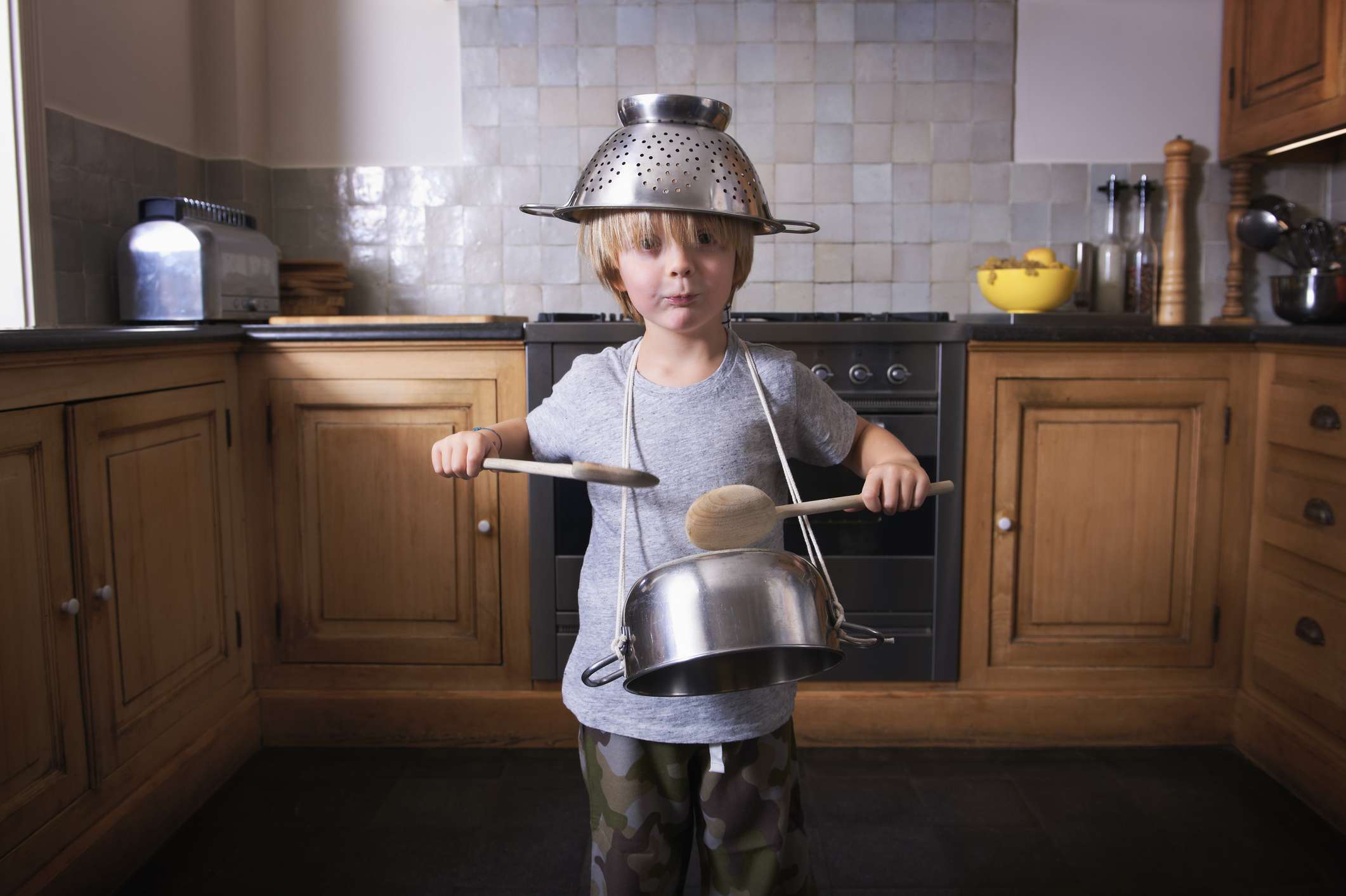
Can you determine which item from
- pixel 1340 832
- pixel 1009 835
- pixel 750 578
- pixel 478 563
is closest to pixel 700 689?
pixel 750 578

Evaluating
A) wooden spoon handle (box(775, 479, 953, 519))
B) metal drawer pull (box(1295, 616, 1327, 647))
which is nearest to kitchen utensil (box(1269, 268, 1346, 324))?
metal drawer pull (box(1295, 616, 1327, 647))

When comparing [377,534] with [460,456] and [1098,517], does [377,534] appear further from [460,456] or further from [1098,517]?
[1098,517]

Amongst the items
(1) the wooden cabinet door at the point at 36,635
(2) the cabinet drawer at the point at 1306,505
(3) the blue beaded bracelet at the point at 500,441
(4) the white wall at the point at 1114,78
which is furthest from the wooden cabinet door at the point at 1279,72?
(1) the wooden cabinet door at the point at 36,635

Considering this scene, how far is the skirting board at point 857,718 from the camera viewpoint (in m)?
2.13

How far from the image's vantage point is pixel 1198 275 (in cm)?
265

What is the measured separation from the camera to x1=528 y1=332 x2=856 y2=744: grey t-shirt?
3.48 feet

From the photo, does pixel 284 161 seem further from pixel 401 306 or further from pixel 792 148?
pixel 792 148

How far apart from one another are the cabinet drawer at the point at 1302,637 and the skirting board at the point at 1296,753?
0.03 metres

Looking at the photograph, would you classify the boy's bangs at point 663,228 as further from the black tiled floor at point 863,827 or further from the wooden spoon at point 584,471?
the black tiled floor at point 863,827

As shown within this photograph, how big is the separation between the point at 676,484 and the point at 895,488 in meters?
0.22

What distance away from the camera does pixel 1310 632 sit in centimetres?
189

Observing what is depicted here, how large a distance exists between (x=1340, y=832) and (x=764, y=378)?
143 cm

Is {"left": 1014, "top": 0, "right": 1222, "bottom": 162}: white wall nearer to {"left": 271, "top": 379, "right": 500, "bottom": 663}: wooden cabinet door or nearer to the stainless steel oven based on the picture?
the stainless steel oven

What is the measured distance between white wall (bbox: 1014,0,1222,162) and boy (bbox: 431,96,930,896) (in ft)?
6.00
